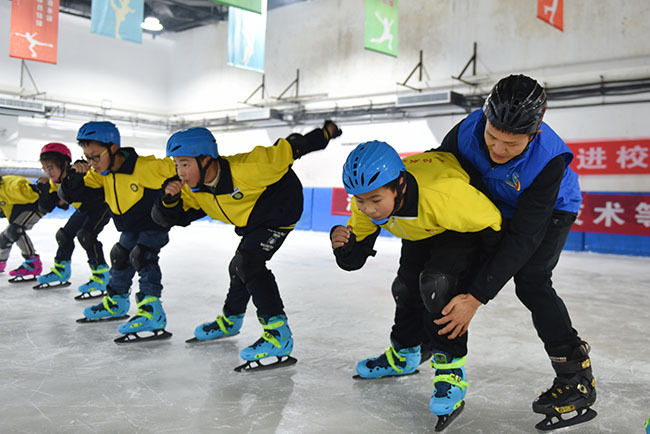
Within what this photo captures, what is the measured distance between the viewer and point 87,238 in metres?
4.63

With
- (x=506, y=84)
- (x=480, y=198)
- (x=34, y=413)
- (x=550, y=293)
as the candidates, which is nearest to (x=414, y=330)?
(x=550, y=293)

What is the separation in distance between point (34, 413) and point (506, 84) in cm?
227

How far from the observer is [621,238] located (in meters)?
10.1

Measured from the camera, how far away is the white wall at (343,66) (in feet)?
35.7

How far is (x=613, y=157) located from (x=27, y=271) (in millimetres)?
10499

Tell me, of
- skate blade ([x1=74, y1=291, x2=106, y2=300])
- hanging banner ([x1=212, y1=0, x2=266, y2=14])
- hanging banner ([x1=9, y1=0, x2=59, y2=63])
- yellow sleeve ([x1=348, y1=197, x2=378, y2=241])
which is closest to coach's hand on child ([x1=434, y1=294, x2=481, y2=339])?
yellow sleeve ([x1=348, y1=197, x2=378, y2=241])

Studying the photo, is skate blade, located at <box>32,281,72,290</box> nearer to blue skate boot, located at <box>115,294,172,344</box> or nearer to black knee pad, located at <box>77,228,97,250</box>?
black knee pad, located at <box>77,228,97,250</box>

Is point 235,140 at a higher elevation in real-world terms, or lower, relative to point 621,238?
higher

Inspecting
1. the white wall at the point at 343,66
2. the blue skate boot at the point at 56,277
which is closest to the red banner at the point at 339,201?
the white wall at the point at 343,66

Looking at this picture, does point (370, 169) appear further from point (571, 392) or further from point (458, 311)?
point (571, 392)

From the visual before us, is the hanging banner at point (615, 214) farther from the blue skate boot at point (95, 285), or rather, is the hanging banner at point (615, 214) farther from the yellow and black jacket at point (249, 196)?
the blue skate boot at point (95, 285)

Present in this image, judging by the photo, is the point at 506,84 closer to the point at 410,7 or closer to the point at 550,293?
the point at 550,293

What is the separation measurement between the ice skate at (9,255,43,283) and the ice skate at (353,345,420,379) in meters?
4.05

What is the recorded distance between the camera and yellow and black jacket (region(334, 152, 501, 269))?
199cm
